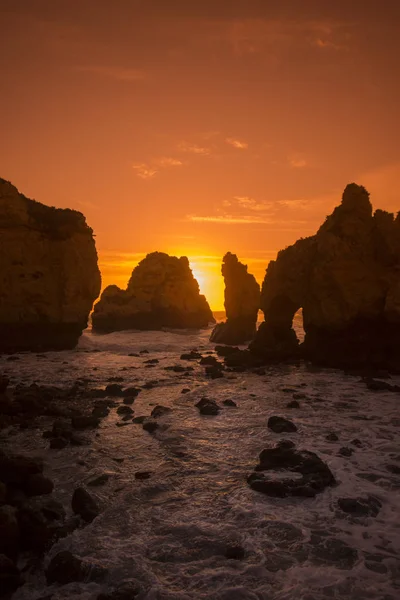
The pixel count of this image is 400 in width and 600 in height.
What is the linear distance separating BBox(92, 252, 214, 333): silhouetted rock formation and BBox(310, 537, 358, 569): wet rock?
2119 inches

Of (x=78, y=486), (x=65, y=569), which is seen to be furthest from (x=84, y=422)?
(x=65, y=569)

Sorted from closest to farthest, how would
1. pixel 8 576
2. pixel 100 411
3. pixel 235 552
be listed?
pixel 8 576 < pixel 235 552 < pixel 100 411

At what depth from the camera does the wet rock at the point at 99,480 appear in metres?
10.6

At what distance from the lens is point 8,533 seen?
7430 mm

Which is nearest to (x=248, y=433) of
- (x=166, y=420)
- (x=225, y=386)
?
(x=166, y=420)

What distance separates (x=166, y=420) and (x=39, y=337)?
925 inches

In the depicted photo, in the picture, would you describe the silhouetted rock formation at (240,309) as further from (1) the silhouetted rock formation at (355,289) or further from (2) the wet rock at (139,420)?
(2) the wet rock at (139,420)

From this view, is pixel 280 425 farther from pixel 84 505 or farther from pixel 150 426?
pixel 84 505

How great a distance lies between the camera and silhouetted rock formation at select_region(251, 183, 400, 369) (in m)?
27.0

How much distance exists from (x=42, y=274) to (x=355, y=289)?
2730 cm

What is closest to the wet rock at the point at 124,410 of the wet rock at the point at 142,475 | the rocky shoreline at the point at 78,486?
the rocky shoreline at the point at 78,486

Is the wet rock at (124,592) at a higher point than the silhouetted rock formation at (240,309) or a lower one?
lower

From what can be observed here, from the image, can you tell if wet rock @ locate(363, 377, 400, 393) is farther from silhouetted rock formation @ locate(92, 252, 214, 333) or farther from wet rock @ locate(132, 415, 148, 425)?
silhouetted rock formation @ locate(92, 252, 214, 333)

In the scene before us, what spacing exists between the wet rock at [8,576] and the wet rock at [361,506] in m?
7.33
